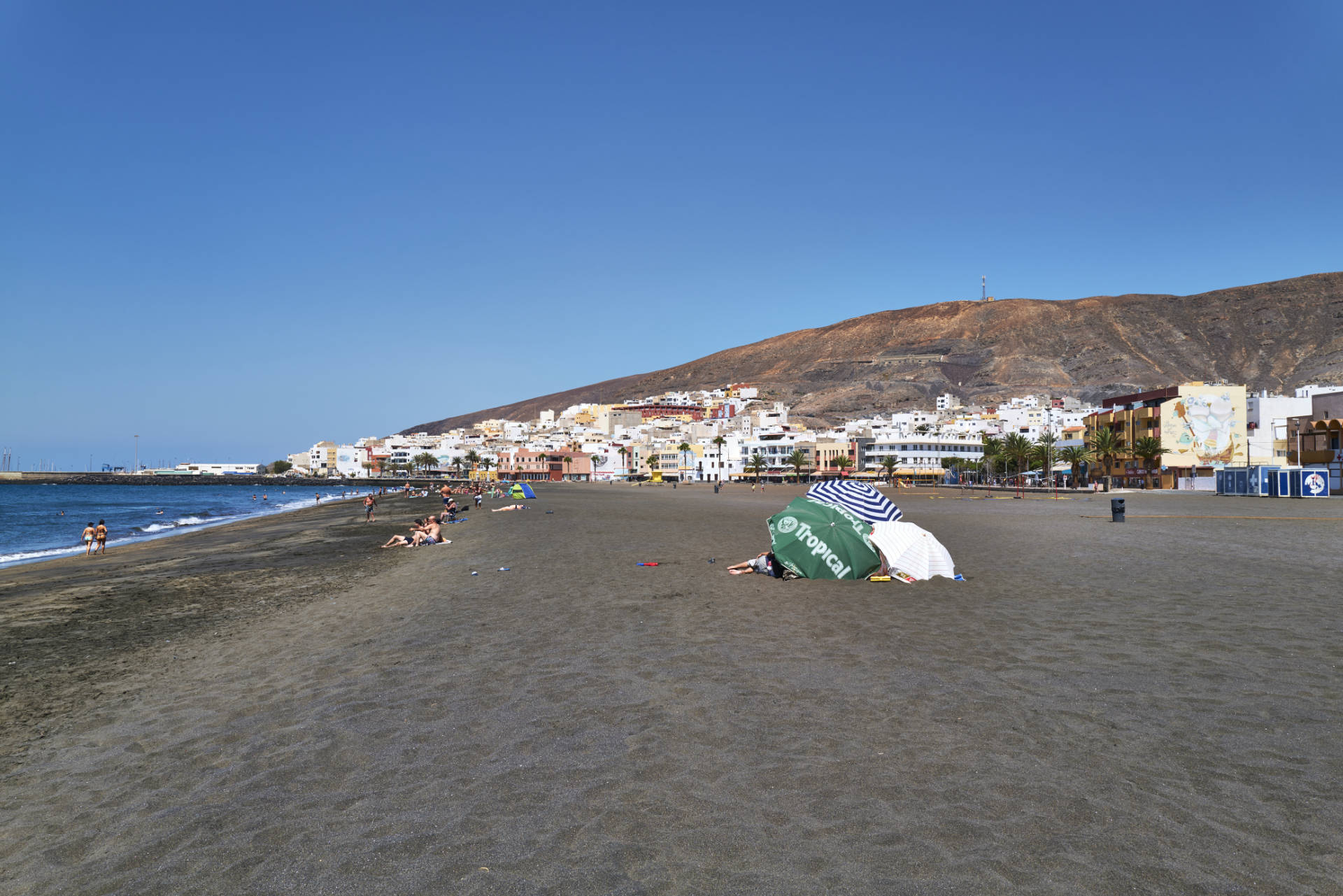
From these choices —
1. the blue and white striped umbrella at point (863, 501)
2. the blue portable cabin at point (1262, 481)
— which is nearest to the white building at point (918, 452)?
the blue portable cabin at point (1262, 481)

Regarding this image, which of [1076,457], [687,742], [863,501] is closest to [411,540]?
[863,501]

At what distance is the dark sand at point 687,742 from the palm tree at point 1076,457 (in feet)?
284

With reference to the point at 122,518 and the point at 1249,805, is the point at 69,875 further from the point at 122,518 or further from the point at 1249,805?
the point at 122,518

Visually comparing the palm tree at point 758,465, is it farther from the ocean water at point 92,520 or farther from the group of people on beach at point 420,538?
the group of people on beach at point 420,538

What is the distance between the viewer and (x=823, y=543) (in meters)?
14.0

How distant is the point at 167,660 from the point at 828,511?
10094 mm

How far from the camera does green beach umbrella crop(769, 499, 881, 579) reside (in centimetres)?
1392

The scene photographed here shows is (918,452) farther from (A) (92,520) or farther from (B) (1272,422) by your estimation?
(A) (92,520)

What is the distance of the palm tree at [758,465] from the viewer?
482ft

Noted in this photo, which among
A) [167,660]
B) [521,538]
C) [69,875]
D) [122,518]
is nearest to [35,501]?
[122,518]

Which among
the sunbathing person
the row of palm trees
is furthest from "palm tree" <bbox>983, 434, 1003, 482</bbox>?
the sunbathing person

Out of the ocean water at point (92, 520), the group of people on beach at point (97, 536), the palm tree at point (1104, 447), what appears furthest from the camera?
the palm tree at point (1104, 447)

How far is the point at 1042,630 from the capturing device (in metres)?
9.64

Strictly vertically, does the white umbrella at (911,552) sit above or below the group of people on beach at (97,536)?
above
